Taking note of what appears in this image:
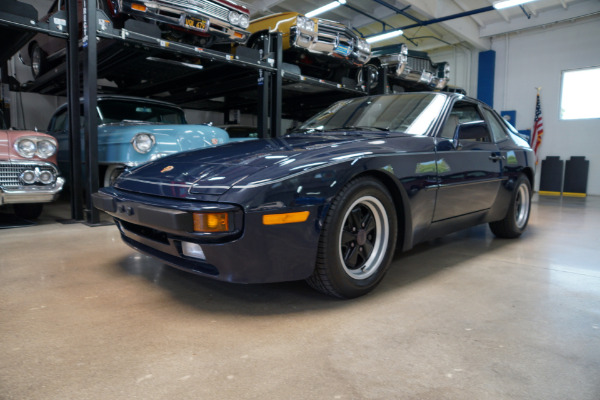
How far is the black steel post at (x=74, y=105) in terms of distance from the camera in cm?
354

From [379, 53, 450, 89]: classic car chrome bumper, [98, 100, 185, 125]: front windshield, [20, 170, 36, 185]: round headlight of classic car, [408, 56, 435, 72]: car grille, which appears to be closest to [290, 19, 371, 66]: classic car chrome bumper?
[379, 53, 450, 89]: classic car chrome bumper

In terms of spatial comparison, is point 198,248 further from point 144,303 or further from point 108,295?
point 108,295

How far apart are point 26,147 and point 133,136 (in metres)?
0.88

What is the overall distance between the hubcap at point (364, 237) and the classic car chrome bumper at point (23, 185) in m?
2.94

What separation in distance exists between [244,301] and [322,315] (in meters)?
0.39

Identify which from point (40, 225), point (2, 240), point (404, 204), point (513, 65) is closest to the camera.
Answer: point (404, 204)

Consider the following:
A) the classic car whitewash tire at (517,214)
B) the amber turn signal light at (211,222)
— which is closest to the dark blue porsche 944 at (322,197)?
the amber turn signal light at (211,222)

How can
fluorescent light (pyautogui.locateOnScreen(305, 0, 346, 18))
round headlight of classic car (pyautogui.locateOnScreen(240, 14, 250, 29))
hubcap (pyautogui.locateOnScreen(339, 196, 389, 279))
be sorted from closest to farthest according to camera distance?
hubcap (pyautogui.locateOnScreen(339, 196, 389, 279)) → round headlight of classic car (pyautogui.locateOnScreen(240, 14, 250, 29)) → fluorescent light (pyautogui.locateOnScreen(305, 0, 346, 18))

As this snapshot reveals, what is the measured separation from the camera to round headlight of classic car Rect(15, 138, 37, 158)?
129 inches

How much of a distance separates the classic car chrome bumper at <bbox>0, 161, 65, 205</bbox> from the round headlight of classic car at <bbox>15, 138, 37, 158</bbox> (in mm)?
72

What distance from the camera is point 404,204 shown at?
2.00m

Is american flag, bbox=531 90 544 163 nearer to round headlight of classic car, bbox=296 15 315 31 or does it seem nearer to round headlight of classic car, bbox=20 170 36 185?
round headlight of classic car, bbox=296 15 315 31

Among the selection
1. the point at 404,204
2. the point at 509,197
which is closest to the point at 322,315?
the point at 404,204

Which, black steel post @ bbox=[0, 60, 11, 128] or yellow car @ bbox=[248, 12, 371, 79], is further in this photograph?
black steel post @ bbox=[0, 60, 11, 128]
